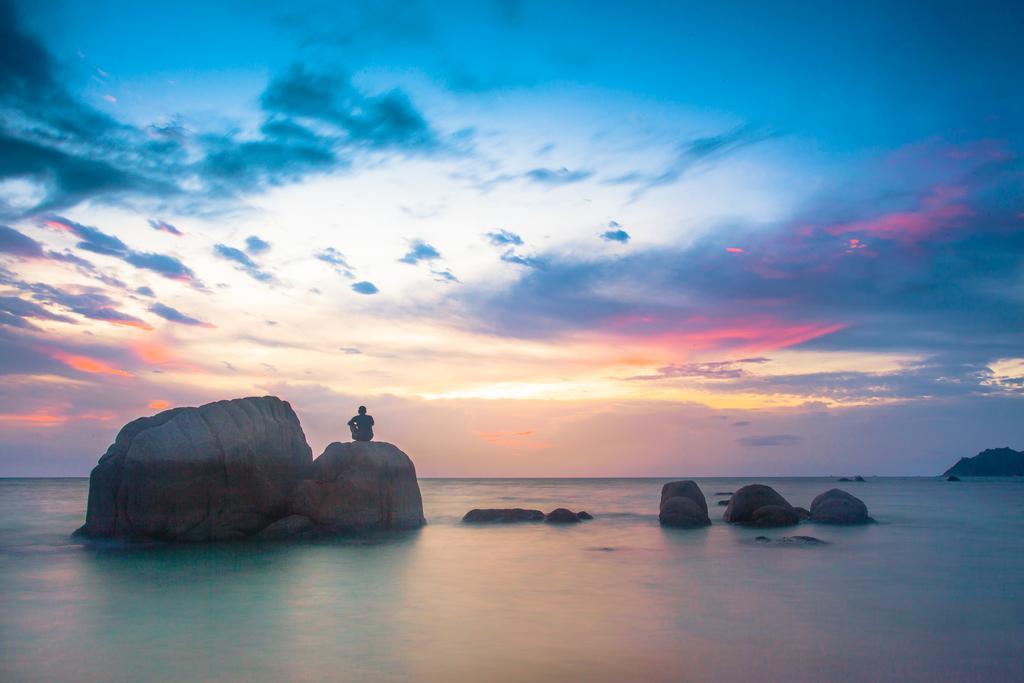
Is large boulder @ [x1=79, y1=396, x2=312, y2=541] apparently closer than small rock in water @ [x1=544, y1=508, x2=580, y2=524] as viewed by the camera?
Yes

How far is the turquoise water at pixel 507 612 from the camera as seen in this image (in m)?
10.3

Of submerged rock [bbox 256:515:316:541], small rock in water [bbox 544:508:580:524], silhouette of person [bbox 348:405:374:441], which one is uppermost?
silhouette of person [bbox 348:405:374:441]

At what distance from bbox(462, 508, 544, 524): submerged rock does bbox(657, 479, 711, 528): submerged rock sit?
6.37 m

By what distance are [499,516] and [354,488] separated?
11.2m

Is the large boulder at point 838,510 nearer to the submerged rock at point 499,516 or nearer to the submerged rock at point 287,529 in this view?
the submerged rock at point 499,516

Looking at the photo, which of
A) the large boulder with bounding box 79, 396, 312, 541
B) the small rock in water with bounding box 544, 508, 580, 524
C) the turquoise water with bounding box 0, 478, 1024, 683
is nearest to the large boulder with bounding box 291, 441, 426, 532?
the large boulder with bounding box 79, 396, 312, 541

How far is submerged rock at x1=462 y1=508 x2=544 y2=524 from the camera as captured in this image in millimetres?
34469

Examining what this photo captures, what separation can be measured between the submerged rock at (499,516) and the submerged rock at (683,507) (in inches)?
251

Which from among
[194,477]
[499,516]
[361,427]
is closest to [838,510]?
[499,516]

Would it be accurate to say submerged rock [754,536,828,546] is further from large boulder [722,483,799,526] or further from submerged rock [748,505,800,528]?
large boulder [722,483,799,526]

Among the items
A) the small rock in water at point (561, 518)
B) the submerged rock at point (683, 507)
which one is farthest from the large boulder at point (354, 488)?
the submerged rock at point (683, 507)

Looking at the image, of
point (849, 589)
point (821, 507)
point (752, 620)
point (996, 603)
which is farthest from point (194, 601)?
point (821, 507)

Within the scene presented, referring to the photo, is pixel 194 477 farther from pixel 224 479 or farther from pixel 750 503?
pixel 750 503

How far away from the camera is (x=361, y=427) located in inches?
1121
